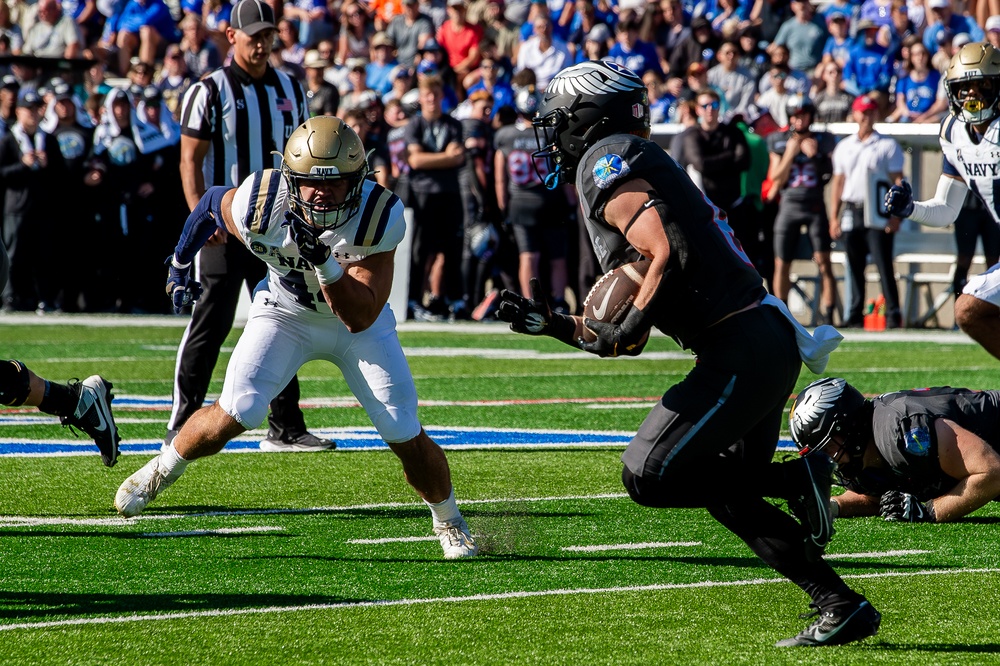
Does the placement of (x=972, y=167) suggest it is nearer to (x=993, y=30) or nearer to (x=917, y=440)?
(x=917, y=440)

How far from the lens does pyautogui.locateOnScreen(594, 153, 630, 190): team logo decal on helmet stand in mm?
3770

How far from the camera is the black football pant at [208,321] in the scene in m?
6.48

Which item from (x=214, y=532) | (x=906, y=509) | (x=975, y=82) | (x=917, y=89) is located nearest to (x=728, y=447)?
(x=906, y=509)

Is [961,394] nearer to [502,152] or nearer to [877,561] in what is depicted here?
[877,561]

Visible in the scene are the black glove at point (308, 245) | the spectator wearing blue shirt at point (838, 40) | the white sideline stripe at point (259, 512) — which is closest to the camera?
the black glove at point (308, 245)

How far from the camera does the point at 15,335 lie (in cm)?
1259

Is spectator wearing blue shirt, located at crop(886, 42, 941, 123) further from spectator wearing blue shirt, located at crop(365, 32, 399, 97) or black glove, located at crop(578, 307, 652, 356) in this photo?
black glove, located at crop(578, 307, 652, 356)

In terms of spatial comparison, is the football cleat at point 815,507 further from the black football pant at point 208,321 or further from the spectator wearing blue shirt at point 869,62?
the spectator wearing blue shirt at point 869,62

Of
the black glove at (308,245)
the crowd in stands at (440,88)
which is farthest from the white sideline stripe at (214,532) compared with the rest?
the crowd in stands at (440,88)

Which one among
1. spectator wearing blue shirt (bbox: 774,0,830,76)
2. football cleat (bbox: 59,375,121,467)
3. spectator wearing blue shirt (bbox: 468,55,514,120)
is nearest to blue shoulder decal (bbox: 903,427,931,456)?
football cleat (bbox: 59,375,121,467)

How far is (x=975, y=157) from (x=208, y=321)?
3.41m

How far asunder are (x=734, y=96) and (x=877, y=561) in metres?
11.4

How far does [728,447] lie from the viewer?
3863mm

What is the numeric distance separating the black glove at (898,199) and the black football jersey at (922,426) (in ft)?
4.17
